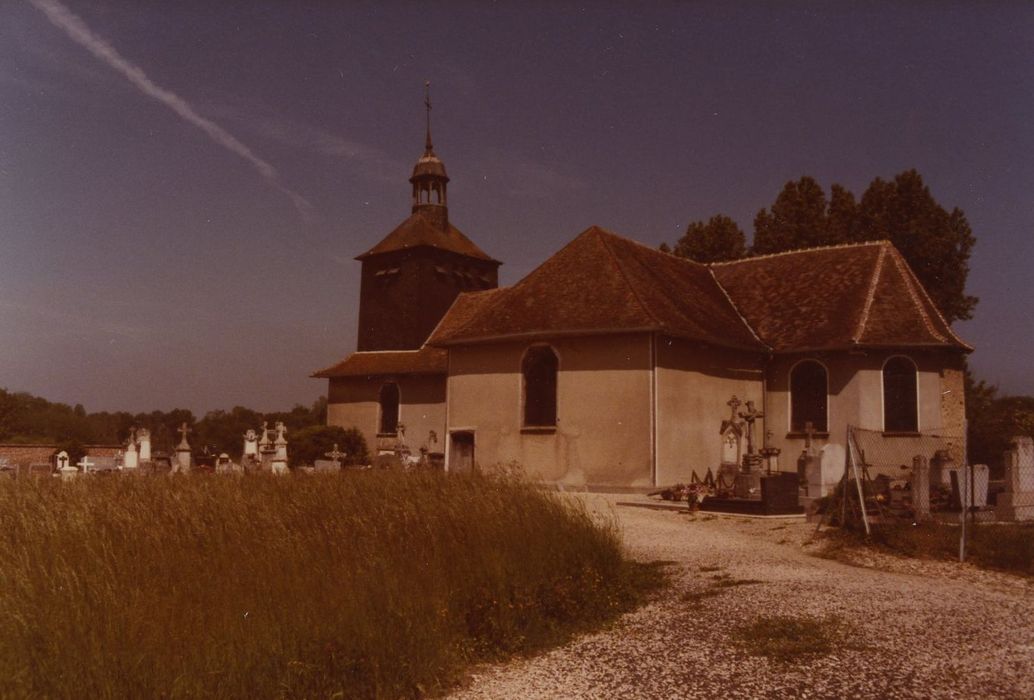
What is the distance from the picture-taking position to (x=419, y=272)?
36.8 meters

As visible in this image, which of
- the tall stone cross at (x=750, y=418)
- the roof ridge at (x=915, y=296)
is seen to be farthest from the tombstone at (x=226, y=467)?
the roof ridge at (x=915, y=296)

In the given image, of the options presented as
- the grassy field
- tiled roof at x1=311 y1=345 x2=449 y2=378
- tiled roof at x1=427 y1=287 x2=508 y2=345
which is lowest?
the grassy field

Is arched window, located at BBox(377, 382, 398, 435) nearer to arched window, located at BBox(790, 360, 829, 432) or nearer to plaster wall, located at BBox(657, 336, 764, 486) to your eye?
plaster wall, located at BBox(657, 336, 764, 486)

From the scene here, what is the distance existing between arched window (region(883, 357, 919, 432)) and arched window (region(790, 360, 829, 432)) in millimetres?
1718

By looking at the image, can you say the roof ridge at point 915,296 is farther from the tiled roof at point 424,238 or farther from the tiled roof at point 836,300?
the tiled roof at point 424,238

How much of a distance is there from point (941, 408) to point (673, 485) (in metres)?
8.90

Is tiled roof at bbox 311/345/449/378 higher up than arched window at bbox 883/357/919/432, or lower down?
higher up

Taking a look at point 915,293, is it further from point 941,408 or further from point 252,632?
point 252,632

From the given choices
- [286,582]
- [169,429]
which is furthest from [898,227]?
[169,429]

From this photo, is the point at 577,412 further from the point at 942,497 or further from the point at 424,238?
the point at 424,238

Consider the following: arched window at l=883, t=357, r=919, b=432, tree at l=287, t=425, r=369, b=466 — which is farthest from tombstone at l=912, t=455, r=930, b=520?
tree at l=287, t=425, r=369, b=466

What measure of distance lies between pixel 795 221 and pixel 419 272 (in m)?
19.1

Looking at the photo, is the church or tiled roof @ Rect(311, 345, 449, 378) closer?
the church

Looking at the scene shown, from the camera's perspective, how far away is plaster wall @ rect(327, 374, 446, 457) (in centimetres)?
3281
